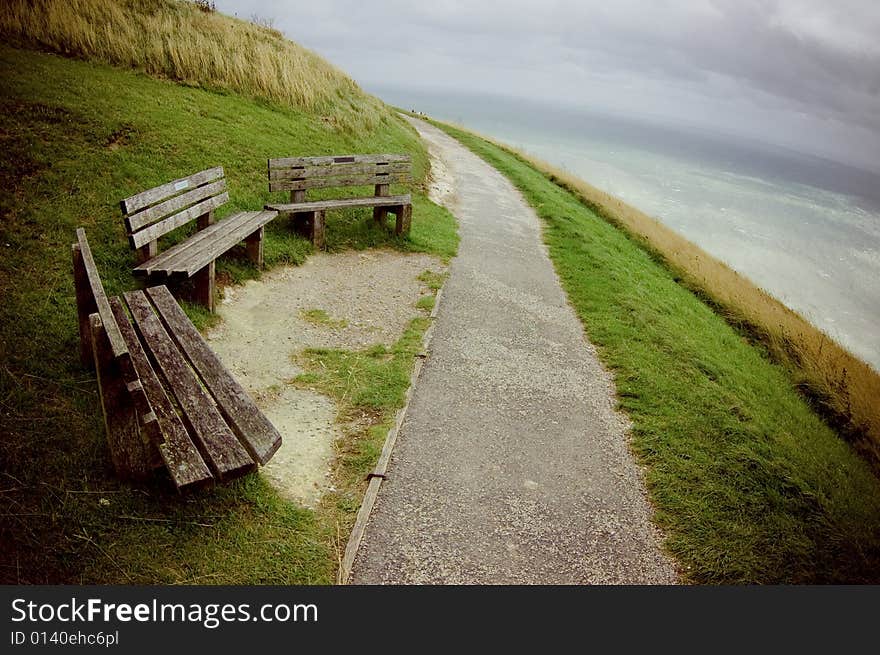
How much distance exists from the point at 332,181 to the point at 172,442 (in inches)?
253

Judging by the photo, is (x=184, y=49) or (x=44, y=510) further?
(x=184, y=49)

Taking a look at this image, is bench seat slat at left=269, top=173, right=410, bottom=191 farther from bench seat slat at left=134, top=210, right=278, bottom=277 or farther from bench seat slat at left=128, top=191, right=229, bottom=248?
bench seat slat at left=128, top=191, right=229, bottom=248

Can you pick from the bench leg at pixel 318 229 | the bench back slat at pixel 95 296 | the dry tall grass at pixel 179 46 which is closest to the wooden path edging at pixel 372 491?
the bench back slat at pixel 95 296

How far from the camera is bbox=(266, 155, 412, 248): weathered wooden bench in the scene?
784cm

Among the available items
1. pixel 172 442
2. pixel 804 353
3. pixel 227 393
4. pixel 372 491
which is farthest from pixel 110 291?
pixel 804 353

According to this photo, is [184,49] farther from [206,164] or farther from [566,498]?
[566,498]

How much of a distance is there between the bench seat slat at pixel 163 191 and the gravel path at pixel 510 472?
329 centimetres

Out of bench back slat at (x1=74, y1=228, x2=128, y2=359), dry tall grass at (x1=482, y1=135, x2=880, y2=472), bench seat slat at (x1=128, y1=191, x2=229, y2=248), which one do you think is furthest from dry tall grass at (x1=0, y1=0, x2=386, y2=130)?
dry tall grass at (x1=482, y1=135, x2=880, y2=472)

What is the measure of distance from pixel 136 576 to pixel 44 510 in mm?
720

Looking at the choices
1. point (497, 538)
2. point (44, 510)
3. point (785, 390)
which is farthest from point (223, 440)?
point (785, 390)

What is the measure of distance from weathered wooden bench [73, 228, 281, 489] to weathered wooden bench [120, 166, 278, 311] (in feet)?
4.21

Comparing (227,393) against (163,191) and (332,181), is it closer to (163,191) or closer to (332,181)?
(163,191)

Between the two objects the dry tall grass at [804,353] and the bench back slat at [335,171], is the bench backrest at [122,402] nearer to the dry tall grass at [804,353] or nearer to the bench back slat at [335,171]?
the bench back slat at [335,171]

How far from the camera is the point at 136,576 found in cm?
265
